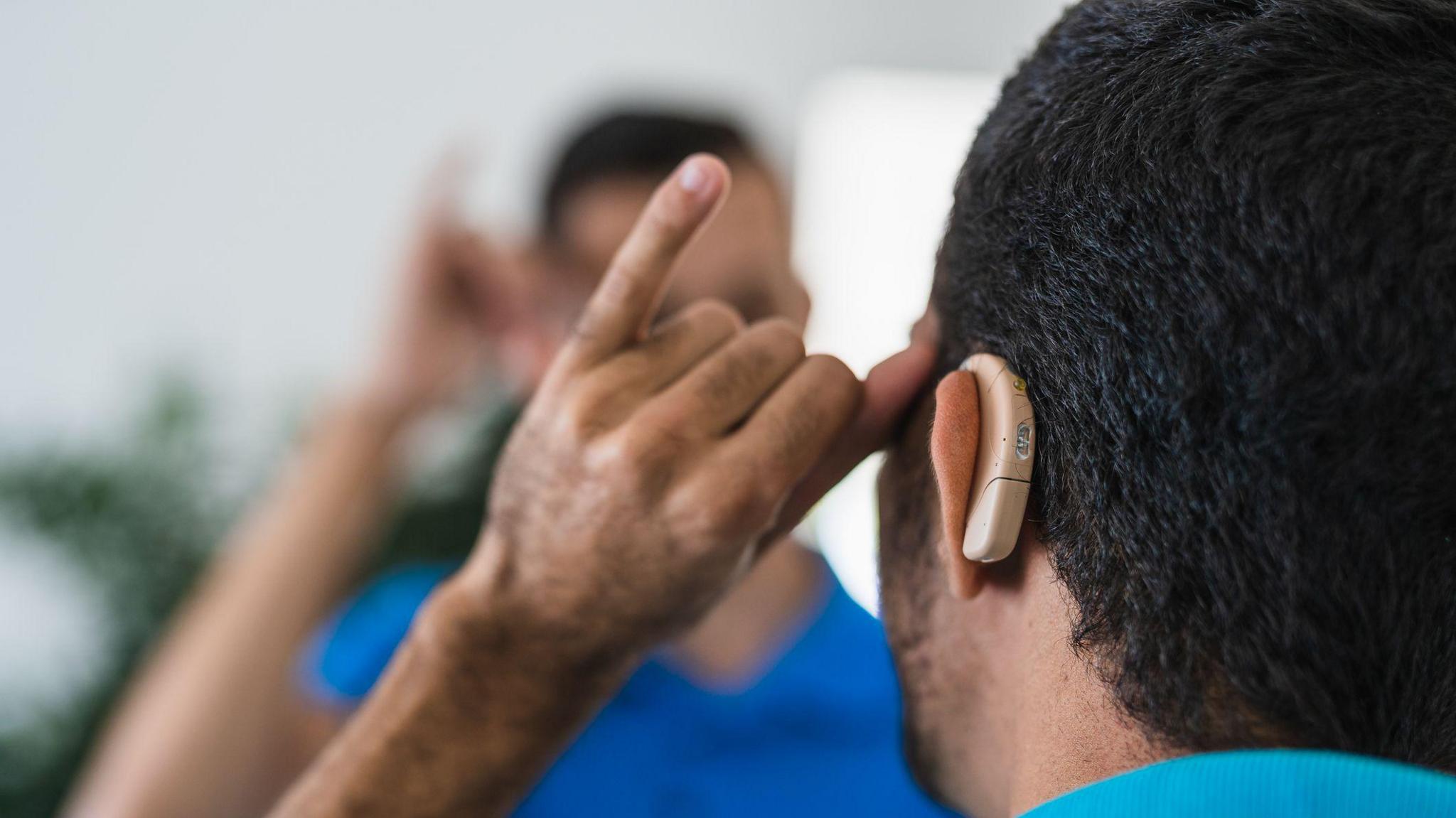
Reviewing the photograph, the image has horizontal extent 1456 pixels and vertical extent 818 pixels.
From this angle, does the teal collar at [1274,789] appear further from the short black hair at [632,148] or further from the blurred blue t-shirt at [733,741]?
the short black hair at [632,148]

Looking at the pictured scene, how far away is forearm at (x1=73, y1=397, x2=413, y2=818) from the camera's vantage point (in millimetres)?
1170

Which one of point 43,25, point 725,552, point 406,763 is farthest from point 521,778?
point 43,25

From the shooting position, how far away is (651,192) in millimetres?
1369

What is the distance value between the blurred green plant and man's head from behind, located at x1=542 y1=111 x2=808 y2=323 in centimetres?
68

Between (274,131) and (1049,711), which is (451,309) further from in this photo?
(274,131)

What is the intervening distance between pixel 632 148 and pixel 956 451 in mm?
1002

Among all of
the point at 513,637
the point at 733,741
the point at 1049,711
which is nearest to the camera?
the point at 1049,711

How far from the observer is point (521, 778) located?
764mm

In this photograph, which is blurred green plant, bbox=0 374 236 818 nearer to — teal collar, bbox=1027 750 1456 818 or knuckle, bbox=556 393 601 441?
knuckle, bbox=556 393 601 441

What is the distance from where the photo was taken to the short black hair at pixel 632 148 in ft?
4.61

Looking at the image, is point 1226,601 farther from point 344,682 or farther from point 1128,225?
point 344,682

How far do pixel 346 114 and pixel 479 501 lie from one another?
1.07m

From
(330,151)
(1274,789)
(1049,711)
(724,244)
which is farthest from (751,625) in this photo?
(330,151)

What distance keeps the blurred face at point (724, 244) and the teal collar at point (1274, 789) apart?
0.89 metres
